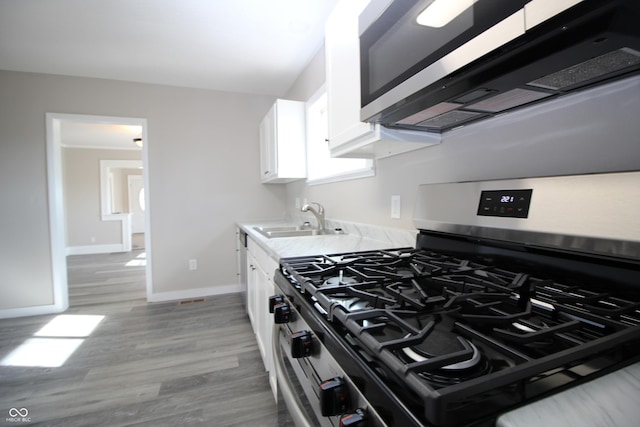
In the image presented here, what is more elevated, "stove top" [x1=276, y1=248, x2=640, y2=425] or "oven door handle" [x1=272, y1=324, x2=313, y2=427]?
"stove top" [x1=276, y1=248, x2=640, y2=425]

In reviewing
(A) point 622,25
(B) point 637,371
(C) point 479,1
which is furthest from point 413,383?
(C) point 479,1

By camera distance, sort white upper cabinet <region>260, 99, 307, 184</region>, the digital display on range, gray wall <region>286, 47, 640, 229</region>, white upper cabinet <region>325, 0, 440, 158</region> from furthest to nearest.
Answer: white upper cabinet <region>260, 99, 307, 184</region>
white upper cabinet <region>325, 0, 440, 158</region>
the digital display on range
gray wall <region>286, 47, 640, 229</region>

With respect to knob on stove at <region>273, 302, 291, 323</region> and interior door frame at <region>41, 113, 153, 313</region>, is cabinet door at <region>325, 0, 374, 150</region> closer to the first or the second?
knob on stove at <region>273, 302, 291, 323</region>

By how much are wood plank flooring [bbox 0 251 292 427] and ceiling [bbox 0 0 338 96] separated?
235 cm

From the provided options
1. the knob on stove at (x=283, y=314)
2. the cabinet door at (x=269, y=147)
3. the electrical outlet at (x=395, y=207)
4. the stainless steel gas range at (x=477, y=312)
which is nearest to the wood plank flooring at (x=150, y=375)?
the knob on stove at (x=283, y=314)

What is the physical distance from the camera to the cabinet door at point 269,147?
271cm

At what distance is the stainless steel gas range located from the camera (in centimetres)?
37

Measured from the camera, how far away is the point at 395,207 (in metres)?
1.51

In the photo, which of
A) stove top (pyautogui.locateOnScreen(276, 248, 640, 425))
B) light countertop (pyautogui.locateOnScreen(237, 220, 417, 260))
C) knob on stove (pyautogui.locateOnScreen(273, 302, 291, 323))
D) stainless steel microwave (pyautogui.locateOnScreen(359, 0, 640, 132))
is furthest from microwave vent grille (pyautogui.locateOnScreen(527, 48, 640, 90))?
knob on stove (pyautogui.locateOnScreen(273, 302, 291, 323))

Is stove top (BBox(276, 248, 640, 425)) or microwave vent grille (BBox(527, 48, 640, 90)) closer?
stove top (BBox(276, 248, 640, 425))

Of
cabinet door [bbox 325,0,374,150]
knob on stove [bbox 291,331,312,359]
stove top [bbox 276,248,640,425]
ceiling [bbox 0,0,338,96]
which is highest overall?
ceiling [bbox 0,0,338,96]

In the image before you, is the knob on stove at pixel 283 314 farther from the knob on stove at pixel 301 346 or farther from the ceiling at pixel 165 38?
the ceiling at pixel 165 38

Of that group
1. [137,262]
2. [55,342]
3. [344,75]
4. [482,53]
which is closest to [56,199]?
[55,342]

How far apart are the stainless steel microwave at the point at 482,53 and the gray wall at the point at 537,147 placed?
0.17 feet
